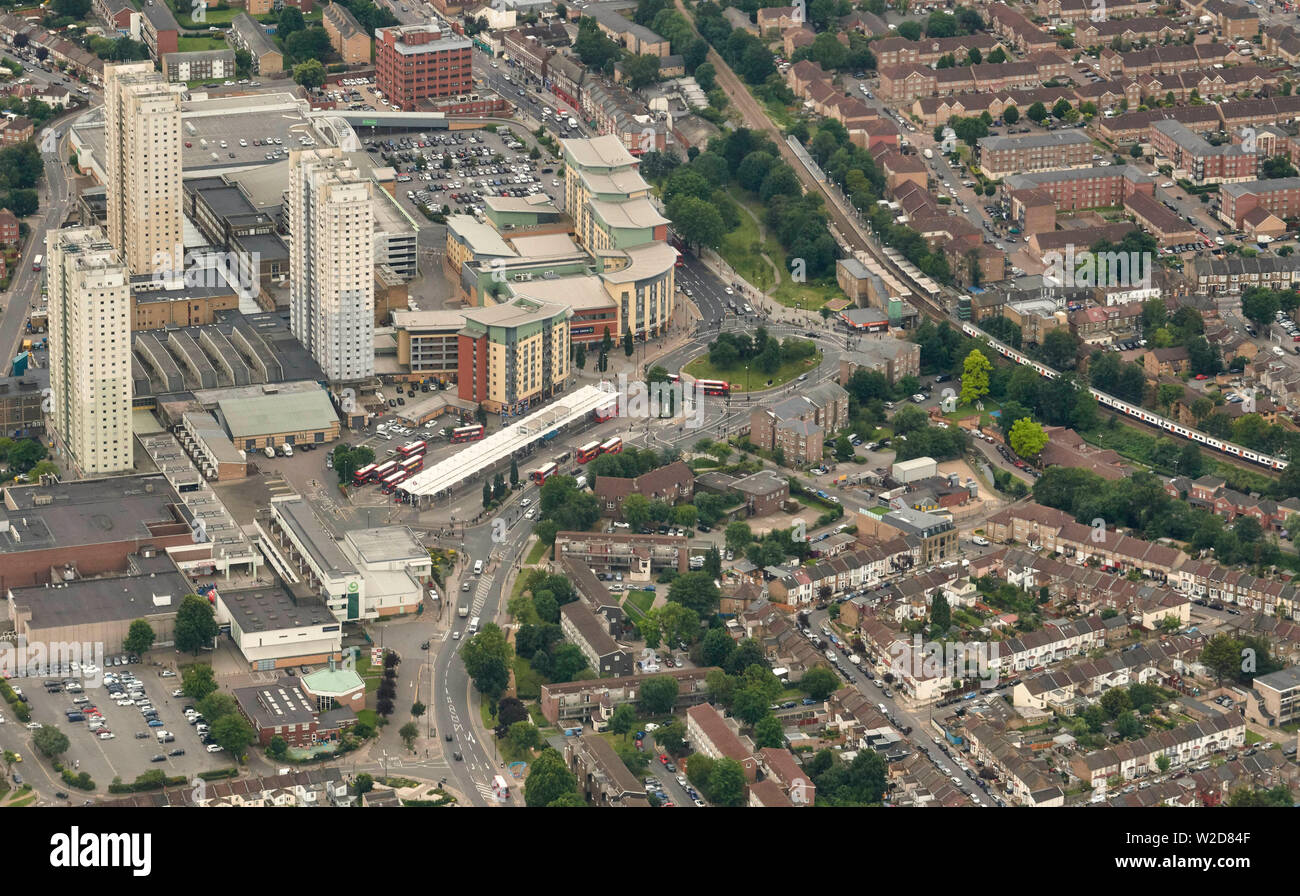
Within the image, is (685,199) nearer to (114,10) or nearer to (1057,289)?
(1057,289)

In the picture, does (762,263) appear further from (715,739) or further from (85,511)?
(715,739)

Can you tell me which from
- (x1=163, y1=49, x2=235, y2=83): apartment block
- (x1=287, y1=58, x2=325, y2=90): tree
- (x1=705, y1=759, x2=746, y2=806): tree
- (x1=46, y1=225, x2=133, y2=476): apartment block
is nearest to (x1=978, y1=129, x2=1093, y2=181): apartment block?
(x1=287, y1=58, x2=325, y2=90): tree

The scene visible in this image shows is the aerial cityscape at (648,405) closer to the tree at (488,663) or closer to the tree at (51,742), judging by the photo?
the tree at (488,663)

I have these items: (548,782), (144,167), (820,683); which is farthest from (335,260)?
(548,782)

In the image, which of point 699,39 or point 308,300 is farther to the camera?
point 699,39

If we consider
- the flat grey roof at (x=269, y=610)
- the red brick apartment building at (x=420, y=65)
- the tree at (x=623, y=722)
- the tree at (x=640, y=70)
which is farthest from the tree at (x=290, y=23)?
the tree at (x=623, y=722)

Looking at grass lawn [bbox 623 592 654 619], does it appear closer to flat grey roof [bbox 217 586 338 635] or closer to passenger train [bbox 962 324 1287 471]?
flat grey roof [bbox 217 586 338 635]
